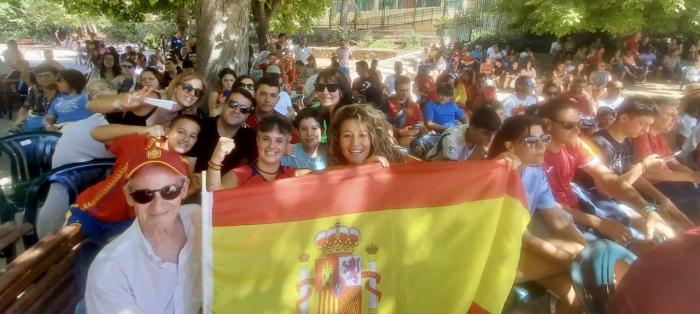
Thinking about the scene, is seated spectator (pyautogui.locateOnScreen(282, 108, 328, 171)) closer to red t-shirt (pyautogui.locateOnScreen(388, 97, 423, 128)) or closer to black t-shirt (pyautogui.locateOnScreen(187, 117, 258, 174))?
black t-shirt (pyautogui.locateOnScreen(187, 117, 258, 174))

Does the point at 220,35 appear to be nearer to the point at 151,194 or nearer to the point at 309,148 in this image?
the point at 309,148

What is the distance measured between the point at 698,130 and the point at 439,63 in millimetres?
12186

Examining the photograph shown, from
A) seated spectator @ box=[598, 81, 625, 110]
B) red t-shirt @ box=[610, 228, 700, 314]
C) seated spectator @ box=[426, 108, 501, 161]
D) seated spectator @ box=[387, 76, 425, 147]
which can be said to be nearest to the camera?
red t-shirt @ box=[610, 228, 700, 314]

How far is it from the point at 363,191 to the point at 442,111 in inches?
168

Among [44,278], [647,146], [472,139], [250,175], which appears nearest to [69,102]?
[44,278]

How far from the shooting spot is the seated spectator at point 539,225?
286 cm

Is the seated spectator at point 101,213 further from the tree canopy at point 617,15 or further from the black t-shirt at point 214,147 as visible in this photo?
the tree canopy at point 617,15

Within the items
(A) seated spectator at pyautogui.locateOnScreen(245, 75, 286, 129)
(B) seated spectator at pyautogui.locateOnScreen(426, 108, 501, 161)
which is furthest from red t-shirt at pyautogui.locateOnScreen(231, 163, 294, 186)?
(B) seated spectator at pyautogui.locateOnScreen(426, 108, 501, 161)

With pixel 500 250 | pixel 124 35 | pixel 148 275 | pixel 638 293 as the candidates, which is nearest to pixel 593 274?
pixel 500 250

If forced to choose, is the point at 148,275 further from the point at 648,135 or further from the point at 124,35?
the point at 124,35

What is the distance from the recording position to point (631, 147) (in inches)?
169

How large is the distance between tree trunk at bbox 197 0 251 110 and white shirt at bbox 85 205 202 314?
5217 mm

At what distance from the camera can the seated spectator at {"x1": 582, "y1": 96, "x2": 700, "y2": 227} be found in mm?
3869

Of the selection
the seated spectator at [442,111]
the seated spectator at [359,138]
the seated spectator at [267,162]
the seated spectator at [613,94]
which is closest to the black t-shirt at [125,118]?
the seated spectator at [267,162]
